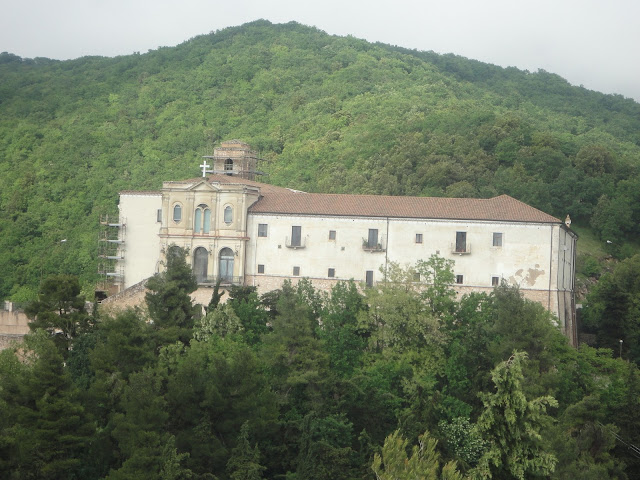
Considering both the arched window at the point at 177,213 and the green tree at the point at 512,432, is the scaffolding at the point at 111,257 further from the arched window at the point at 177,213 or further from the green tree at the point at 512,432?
the green tree at the point at 512,432

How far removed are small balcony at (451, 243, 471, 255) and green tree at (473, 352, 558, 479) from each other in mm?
14466

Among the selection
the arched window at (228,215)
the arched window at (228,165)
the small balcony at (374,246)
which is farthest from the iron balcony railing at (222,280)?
the arched window at (228,165)

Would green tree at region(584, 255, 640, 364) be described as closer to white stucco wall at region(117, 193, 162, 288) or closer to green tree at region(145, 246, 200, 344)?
green tree at region(145, 246, 200, 344)

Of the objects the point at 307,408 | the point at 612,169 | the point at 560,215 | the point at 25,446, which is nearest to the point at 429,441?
the point at 307,408

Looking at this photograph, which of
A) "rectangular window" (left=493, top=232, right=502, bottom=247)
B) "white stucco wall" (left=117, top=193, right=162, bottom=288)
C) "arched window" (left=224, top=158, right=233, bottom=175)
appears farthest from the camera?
"arched window" (left=224, top=158, right=233, bottom=175)

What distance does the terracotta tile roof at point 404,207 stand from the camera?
2002 inches

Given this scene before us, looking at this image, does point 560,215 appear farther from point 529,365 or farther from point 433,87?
point 433,87

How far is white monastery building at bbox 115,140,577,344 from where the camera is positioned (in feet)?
165

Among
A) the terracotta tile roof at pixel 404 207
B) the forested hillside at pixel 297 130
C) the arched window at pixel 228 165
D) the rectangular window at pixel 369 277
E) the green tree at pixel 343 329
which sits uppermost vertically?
the forested hillside at pixel 297 130

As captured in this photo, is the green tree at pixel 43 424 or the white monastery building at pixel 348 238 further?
the white monastery building at pixel 348 238

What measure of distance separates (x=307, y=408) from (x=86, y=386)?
29.5ft

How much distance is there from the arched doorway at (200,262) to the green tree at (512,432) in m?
21.1

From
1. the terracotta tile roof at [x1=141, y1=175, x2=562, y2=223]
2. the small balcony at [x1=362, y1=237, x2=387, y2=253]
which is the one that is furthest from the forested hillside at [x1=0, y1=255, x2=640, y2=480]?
the terracotta tile roof at [x1=141, y1=175, x2=562, y2=223]

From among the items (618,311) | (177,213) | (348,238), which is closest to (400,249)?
(348,238)
